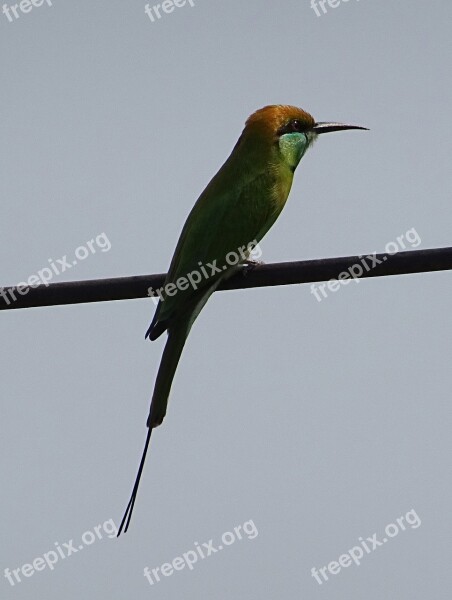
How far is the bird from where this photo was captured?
339 cm

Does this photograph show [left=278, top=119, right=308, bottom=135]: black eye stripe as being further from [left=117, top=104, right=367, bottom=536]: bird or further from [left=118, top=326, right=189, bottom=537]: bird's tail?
[left=118, top=326, right=189, bottom=537]: bird's tail

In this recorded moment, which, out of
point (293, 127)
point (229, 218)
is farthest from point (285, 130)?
point (229, 218)

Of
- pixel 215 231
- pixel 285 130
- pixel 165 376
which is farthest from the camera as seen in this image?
pixel 285 130

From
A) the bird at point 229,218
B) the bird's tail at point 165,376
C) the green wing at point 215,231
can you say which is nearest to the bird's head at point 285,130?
the bird at point 229,218

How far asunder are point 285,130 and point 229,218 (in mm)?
597

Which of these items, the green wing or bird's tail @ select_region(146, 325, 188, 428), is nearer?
bird's tail @ select_region(146, 325, 188, 428)

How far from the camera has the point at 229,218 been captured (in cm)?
377

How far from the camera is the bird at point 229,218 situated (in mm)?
3391

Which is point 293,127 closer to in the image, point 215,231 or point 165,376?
point 215,231

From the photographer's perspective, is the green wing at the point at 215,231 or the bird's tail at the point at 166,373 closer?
the bird's tail at the point at 166,373

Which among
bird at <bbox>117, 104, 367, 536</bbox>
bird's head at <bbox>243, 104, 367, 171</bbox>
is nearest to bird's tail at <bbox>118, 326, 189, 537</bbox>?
bird at <bbox>117, 104, 367, 536</bbox>

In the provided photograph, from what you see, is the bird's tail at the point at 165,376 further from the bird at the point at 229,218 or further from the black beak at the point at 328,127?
the black beak at the point at 328,127

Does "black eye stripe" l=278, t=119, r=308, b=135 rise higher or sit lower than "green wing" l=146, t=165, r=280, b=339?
higher

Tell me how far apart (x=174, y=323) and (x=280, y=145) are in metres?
1.03
